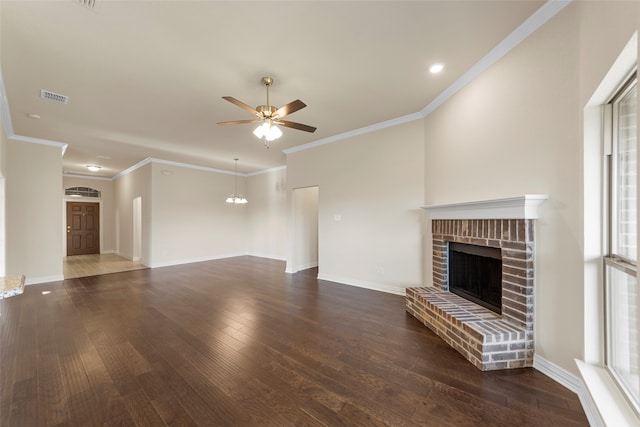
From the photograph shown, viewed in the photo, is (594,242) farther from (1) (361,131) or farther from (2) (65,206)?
(2) (65,206)

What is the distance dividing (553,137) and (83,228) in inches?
511

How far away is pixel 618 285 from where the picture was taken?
1.58 metres

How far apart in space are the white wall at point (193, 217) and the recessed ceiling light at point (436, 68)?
23.1ft

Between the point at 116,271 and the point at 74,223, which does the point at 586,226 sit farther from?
the point at 74,223

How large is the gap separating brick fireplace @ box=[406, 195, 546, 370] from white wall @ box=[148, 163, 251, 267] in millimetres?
6991

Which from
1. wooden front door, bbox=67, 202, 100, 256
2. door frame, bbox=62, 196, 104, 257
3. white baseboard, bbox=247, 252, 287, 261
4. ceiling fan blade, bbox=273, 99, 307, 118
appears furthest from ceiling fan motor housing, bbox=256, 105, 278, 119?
wooden front door, bbox=67, 202, 100, 256

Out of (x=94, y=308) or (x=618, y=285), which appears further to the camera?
(x=94, y=308)

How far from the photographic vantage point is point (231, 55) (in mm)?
2463

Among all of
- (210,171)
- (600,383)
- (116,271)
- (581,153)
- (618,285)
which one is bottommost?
(116,271)

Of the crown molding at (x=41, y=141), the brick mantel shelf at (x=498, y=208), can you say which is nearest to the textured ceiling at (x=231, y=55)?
the crown molding at (x=41, y=141)

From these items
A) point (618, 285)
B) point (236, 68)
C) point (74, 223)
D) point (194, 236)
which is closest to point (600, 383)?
point (618, 285)

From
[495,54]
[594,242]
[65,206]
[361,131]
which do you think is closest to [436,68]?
[495,54]

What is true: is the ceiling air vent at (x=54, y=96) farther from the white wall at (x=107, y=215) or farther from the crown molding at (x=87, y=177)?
the white wall at (x=107, y=215)

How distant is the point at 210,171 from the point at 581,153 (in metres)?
8.37
